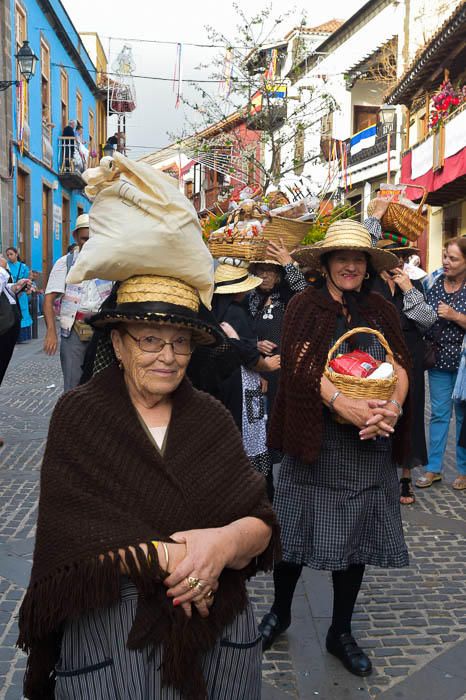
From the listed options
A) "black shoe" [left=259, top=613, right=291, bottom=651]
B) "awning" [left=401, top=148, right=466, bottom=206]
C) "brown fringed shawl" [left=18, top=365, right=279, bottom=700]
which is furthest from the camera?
"awning" [left=401, top=148, right=466, bottom=206]

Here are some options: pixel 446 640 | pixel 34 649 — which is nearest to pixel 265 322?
pixel 446 640

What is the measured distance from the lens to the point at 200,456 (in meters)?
2.06

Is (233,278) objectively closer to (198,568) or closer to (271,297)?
(271,297)

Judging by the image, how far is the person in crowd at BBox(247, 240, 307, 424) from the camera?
4938 millimetres

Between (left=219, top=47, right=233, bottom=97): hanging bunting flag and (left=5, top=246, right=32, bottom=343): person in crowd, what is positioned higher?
(left=219, top=47, right=233, bottom=97): hanging bunting flag

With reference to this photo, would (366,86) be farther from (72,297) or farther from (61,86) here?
(72,297)

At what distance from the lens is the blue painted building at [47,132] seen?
20.7 metres

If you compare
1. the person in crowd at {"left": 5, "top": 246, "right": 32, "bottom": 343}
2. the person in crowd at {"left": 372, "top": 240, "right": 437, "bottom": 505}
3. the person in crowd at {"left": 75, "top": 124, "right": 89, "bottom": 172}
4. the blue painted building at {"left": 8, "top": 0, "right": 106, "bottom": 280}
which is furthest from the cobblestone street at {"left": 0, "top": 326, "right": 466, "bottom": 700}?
the person in crowd at {"left": 75, "top": 124, "right": 89, "bottom": 172}

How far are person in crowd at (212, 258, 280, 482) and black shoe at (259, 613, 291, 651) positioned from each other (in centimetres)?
130

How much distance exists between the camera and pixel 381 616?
3.80 m

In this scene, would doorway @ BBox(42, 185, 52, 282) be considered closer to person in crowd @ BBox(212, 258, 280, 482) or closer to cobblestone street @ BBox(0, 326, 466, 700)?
cobblestone street @ BBox(0, 326, 466, 700)

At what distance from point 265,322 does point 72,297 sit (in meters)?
1.96

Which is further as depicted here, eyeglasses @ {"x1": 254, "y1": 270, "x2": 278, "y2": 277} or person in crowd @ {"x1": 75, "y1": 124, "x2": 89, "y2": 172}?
person in crowd @ {"x1": 75, "y1": 124, "x2": 89, "y2": 172}

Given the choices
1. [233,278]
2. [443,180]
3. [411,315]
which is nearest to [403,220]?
[411,315]
